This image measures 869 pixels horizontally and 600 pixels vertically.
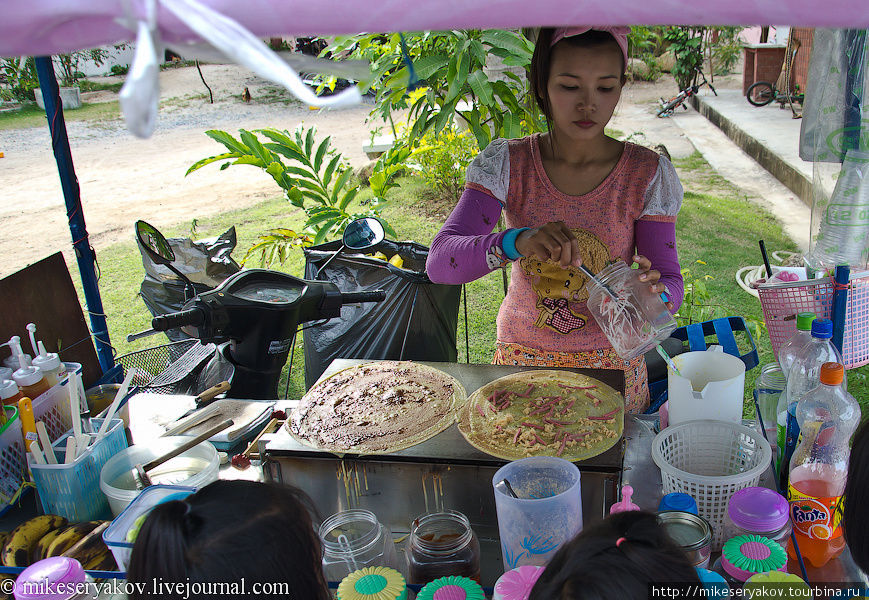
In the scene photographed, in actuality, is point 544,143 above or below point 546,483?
above

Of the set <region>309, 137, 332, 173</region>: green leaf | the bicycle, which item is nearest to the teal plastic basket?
<region>309, 137, 332, 173</region>: green leaf

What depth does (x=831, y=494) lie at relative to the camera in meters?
1.25

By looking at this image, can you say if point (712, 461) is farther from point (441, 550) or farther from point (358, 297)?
point (358, 297)

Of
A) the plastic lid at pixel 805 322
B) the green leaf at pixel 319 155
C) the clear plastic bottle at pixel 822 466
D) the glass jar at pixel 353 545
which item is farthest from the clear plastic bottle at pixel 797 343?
the green leaf at pixel 319 155

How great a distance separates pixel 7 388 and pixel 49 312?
0.42 m

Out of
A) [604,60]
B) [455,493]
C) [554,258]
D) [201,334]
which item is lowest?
[455,493]

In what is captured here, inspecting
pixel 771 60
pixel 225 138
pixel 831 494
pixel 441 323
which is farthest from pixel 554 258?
pixel 771 60

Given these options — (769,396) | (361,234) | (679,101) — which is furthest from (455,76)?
(679,101)

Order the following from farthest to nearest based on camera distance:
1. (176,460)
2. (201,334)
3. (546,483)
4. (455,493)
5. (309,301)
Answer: (309,301)
(201,334)
(176,460)
(455,493)
(546,483)

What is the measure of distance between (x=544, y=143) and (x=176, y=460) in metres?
1.31

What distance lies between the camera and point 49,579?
1.16 m

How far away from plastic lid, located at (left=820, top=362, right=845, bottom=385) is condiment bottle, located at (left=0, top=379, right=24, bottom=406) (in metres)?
1.75

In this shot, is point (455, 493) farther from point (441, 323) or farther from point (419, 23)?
point (441, 323)

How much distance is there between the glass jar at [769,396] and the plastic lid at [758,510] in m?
0.43
